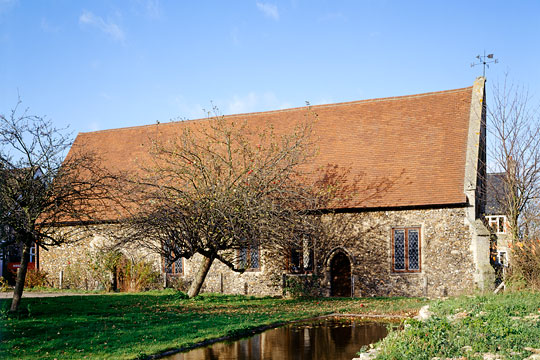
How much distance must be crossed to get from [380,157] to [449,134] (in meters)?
2.87

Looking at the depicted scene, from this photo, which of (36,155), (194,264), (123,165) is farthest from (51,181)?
(123,165)

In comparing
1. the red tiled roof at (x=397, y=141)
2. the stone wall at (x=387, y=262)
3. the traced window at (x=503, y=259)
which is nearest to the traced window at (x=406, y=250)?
the stone wall at (x=387, y=262)

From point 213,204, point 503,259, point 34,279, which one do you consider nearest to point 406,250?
point 503,259

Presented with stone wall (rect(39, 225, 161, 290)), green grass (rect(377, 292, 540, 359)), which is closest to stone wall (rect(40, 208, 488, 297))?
stone wall (rect(39, 225, 161, 290))

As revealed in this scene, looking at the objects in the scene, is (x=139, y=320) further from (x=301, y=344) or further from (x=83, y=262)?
(x=83, y=262)

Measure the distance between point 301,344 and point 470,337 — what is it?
343 cm

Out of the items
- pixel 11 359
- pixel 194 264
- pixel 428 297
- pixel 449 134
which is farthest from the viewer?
pixel 194 264

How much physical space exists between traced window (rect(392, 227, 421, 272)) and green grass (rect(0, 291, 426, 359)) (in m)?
1.83

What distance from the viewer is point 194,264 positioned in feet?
80.9

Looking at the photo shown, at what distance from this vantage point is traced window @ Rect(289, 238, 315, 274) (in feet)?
75.2

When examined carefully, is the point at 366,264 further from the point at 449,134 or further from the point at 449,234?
the point at 449,134

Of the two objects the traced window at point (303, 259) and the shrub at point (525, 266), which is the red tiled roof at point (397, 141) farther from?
the shrub at point (525, 266)

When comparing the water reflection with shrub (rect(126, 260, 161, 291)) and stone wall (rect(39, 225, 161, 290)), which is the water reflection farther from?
stone wall (rect(39, 225, 161, 290))

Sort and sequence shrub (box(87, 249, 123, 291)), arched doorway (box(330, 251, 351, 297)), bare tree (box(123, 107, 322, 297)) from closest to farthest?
bare tree (box(123, 107, 322, 297)) → arched doorway (box(330, 251, 351, 297)) → shrub (box(87, 249, 123, 291))
